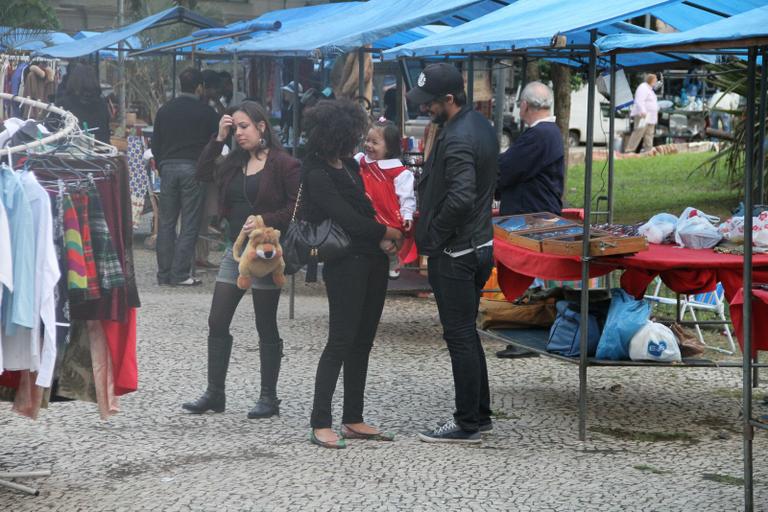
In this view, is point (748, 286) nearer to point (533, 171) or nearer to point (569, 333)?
point (569, 333)

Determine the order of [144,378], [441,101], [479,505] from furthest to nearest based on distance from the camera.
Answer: [144,378] → [441,101] → [479,505]

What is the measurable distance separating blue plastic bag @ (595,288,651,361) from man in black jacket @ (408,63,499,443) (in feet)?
2.49

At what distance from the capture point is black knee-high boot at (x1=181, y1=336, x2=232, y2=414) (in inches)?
259

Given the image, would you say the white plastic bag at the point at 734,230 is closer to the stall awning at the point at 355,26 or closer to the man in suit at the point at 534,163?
the man in suit at the point at 534,163

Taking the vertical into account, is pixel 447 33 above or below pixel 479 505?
above

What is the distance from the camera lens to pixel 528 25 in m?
7.34

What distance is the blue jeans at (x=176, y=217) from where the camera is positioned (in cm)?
1134

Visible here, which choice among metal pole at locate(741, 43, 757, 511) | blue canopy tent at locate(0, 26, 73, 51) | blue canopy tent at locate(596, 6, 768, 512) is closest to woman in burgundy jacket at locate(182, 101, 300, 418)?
blue canopy tent at locate(596, 6, 768, 512)

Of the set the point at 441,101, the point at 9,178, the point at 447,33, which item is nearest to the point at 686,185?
the point at 447,33

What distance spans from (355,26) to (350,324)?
6.14 metres

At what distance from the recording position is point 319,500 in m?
5.12

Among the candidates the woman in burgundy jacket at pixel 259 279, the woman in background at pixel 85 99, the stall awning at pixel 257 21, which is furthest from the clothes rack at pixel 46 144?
the woman in background at pixel 85 99

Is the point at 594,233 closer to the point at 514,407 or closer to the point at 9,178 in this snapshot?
the point at 514,407

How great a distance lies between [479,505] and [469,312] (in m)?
1.15
